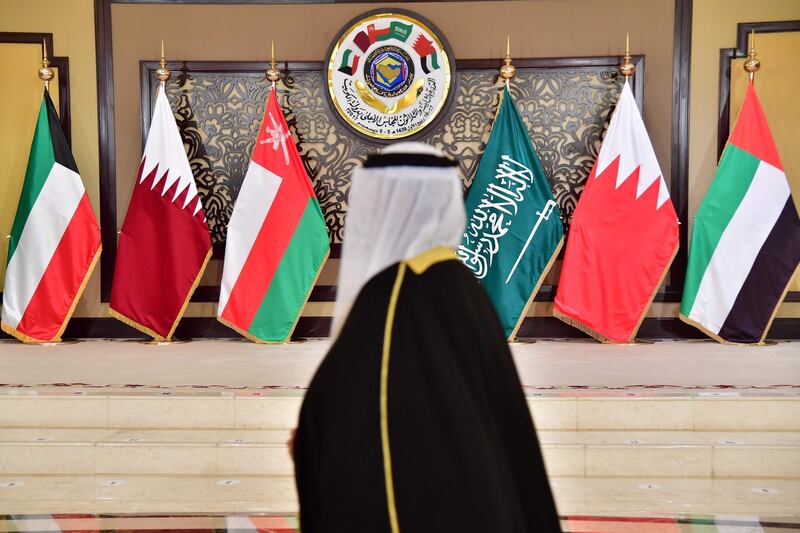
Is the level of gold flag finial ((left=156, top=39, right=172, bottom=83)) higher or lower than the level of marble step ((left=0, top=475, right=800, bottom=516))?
higher

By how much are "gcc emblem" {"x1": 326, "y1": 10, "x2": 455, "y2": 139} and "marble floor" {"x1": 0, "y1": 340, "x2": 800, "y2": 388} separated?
58.9 inches

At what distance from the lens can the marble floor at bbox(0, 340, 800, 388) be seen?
130 inches

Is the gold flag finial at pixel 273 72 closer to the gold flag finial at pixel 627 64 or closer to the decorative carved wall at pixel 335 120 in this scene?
the decorative carved wall at pixel 335 120

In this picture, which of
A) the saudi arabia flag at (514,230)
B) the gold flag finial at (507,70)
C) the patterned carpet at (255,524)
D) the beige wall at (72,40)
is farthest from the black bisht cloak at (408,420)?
the beige wall at (72,40)

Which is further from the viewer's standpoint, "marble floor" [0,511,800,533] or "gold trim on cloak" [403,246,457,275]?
"marble floor" [0,511,800,533]

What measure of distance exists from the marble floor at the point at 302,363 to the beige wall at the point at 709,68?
951 millimetres

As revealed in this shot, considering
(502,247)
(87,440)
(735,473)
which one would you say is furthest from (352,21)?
(735,473)

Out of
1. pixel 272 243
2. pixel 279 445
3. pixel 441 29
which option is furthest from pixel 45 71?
pixel 279 445

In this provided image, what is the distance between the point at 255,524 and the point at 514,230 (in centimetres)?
262

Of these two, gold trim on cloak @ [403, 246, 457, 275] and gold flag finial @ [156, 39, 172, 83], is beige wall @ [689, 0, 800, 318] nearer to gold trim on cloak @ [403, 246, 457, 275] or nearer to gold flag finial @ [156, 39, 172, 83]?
gold flag finial @ [156, 39, 172, 83]

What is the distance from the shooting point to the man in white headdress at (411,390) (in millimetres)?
983

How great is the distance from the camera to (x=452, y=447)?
0.99 meters

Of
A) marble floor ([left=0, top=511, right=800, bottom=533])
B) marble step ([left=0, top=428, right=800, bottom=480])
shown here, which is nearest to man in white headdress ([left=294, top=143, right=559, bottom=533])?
marble floor ([left=0, top=511, right=800, bottom=533])

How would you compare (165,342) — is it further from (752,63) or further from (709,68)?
(752,63)
